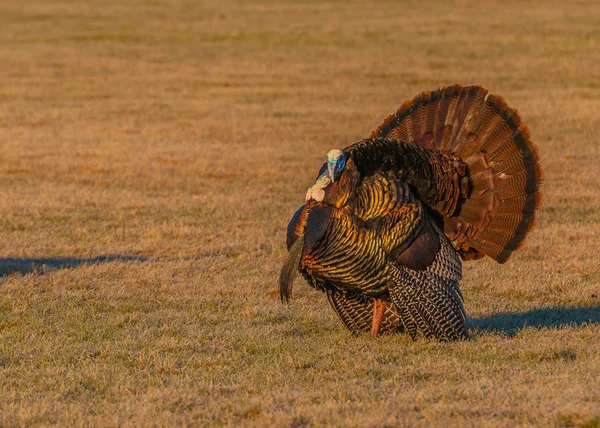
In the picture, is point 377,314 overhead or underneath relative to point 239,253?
overhead

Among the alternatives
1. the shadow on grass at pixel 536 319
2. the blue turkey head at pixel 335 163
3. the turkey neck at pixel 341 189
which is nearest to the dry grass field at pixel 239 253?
the shadow on grass at pixel 536 319

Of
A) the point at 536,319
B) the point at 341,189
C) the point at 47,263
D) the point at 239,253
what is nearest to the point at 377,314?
the point at 341,189

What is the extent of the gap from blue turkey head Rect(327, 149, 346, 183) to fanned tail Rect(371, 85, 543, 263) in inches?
41.1

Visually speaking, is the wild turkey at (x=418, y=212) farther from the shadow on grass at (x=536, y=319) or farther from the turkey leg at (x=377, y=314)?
the shadow on grass at (x=536, y=319)

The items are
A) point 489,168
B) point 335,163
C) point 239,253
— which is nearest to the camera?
point 335,163

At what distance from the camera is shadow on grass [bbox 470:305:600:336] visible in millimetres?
8641

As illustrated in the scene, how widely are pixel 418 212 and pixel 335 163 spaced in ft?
2.64

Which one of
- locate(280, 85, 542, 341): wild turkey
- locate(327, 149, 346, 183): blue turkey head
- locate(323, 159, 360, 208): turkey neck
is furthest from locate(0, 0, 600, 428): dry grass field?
locate(327, 149, 346, 183): blue turkey head

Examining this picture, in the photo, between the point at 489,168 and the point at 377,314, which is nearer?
the point at 377,314

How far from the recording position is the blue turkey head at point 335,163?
7.26m

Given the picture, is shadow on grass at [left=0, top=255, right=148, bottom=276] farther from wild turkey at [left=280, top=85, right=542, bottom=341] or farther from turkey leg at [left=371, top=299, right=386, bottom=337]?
turkey leg at [left=371, top=299, right=386, bottom=337]

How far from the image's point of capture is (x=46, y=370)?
7371 millimetres

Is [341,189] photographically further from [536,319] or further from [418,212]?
[536,319]

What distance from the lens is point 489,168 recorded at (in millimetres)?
8414
